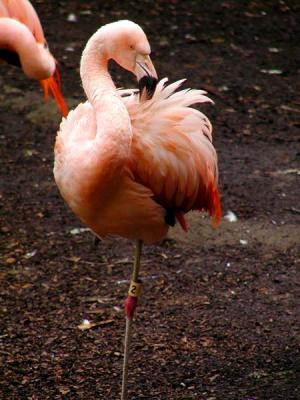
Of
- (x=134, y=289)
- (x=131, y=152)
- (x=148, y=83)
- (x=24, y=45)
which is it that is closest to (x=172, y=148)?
(x=131, y=152)

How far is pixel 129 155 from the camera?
12.5 ft

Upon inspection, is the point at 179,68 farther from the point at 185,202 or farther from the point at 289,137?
the point at 185,202

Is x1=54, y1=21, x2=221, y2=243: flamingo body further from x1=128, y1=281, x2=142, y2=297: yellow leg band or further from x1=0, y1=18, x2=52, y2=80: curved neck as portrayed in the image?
x1=0, y1=18, x2=52, y2=80: curved neck

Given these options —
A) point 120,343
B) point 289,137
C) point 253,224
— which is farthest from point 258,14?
point 120,343

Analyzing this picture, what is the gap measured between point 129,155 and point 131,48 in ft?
1.41

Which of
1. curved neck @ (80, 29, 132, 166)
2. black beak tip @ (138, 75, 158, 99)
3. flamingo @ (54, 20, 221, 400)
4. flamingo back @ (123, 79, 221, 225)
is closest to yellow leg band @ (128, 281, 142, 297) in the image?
flamingo @ (54, 20, 221, 400)

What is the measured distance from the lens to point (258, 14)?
9227 mm

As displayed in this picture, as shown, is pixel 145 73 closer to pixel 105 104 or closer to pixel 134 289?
pixel 105 104

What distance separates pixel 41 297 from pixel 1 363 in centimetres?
63

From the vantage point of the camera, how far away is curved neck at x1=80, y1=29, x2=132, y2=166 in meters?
3.63

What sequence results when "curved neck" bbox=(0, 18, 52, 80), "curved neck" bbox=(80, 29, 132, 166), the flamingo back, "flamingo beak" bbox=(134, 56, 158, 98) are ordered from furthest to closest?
"curved neck" bbox=(0, 18, 52, 80) → the flamingo back → "flamingo beak" bbox=(134, 56, 158, 98) → "curved neck" bbox=(80, 29, 132, 166)

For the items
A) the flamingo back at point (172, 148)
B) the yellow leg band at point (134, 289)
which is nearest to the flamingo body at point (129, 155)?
the flamingo back at point (172, 148)

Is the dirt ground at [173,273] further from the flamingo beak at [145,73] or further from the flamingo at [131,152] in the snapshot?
the flamingo beak at [145,73]

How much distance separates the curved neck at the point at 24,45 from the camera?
4.60 metres
